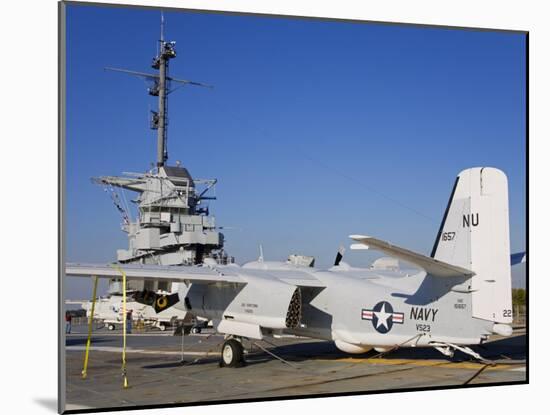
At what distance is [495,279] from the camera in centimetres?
1266

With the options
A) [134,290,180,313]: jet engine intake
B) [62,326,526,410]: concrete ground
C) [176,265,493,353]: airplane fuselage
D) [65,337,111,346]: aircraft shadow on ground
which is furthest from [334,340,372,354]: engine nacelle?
[65,337,111,346]: aircraft shadow on ground

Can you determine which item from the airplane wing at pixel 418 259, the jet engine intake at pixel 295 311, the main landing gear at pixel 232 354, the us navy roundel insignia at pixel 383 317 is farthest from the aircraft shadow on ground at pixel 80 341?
the airplane wing at pixel 418 259

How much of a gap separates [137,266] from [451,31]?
8.03 meters

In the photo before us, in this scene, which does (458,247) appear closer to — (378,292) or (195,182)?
(378,292)

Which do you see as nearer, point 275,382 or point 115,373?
point 275,382

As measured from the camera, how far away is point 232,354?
51.5ft

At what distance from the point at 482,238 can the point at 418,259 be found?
73.1 inches

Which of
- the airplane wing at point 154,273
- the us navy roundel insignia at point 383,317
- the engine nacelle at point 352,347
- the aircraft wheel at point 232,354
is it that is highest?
the airplane wing at point 154,273

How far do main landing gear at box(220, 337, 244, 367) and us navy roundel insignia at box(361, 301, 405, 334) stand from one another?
10.1 ft

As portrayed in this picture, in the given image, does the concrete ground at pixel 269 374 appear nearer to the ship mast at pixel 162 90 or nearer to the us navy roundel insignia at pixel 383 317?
the us navy roundel insignia at pixel 383 317

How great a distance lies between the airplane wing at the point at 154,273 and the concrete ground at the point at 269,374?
79.7 inches

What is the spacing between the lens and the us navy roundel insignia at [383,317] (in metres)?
Answer: 14.0

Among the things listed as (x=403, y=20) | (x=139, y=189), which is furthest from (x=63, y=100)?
(x=139, y=189)

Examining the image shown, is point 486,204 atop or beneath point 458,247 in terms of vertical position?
atop
